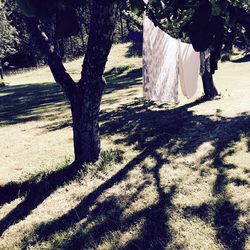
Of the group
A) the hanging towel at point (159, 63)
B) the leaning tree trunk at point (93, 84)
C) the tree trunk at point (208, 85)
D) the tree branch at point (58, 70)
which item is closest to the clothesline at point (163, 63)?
the hanging towel at point (159, 63)

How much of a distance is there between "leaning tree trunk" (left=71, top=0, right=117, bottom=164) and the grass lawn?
491mm

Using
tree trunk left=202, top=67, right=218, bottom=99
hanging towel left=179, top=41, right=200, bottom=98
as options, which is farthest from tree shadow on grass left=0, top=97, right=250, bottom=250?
tree trunk left=202, top=67, right=218, bottom=99

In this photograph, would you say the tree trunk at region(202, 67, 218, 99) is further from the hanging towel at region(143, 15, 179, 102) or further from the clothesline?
the hanging towel at region(143, 15, 179, 102)

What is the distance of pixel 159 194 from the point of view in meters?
5.77

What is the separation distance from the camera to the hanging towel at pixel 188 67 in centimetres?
812

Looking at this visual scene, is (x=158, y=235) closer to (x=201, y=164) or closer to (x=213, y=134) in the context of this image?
(x=201, y=164)

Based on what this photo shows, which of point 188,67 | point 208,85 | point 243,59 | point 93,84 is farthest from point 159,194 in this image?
point 243,59

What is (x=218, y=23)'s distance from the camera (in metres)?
1.65

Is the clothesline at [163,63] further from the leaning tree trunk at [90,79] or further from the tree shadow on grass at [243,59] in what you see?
the tree shadow on grass at [243,59]

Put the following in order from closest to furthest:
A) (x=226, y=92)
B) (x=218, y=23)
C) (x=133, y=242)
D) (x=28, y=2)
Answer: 1. (x=28, y=2)
2. (x=218, y=23)
3. (x=133, y=242)
4. (x=226, y=92)

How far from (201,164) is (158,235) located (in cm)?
249

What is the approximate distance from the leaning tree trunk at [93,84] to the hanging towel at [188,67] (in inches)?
110

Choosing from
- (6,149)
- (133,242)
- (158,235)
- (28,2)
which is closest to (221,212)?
(158,235)

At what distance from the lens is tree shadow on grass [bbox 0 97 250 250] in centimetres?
468
